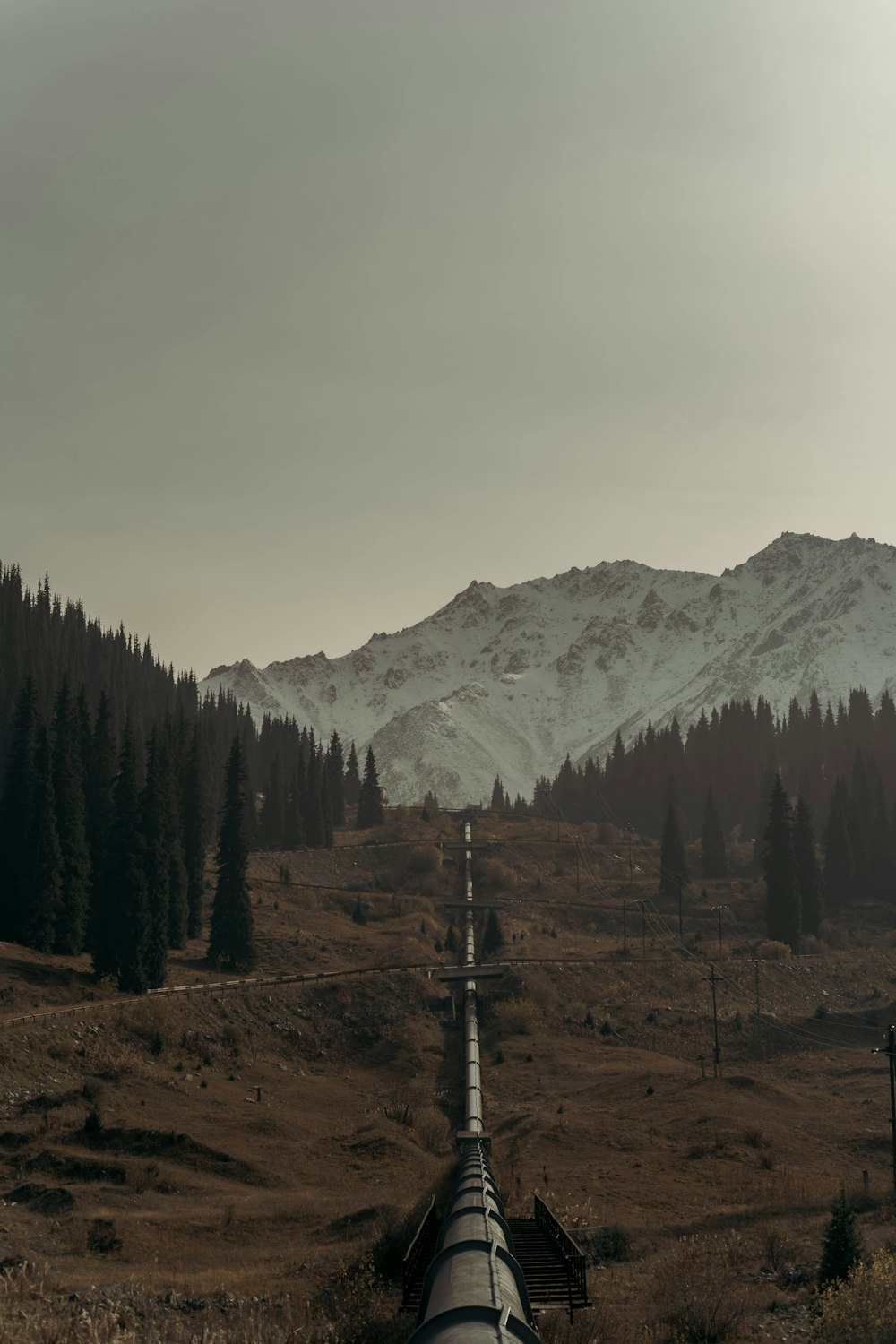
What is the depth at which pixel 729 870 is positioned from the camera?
458 feet

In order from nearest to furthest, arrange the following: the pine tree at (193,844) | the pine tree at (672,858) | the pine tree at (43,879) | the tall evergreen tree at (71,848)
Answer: the pine tree at (43,879), the tall evergreen tree at (71,848), the pine tree at (193,844), the pine tree at (672,858)

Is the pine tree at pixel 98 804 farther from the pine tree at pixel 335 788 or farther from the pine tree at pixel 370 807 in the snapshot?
the pine tree at pixel 335 788

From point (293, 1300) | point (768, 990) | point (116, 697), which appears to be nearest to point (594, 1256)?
point (293, 1300)

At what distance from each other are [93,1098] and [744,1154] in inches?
1142

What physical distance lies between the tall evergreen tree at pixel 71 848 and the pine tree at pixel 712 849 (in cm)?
8168

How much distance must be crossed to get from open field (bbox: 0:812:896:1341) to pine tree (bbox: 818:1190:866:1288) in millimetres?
1340

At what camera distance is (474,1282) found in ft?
60.1

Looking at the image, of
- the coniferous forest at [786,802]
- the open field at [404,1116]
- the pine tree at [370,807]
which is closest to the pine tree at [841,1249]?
the open field at [404,1116]

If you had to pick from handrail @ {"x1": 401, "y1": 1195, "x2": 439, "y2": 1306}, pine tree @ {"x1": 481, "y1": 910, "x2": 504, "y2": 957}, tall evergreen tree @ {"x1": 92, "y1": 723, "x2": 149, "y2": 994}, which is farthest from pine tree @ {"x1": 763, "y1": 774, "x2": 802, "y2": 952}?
handrail @ {"x1": 401, "y1": 1195, "x2": 439, "y2": 1306}

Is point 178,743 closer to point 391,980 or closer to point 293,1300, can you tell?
point 391,980

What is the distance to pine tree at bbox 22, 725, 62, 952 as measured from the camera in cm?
7169

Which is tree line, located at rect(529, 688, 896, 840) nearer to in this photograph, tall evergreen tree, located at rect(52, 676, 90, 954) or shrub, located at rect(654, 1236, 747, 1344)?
tall evergreen tree, located at rect(52, 676, 90, 954)

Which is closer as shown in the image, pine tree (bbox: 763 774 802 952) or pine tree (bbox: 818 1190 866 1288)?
pine tree (bbox: 818 1190 866 1288)

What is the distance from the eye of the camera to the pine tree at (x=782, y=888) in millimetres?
107562
